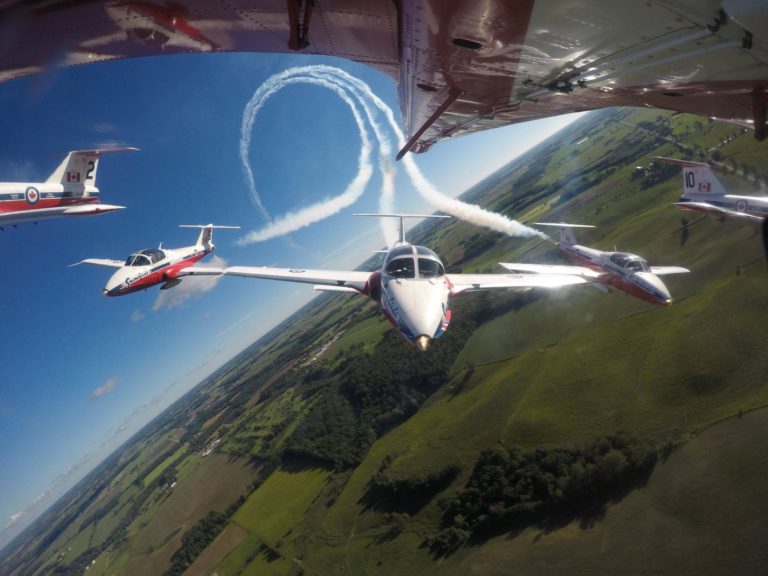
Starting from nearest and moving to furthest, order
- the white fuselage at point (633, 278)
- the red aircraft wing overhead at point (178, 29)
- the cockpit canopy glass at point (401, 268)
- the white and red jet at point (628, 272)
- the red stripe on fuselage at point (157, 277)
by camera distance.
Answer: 1. the red aircraft wing overhead at point (178, 29)
2. the cockpit canopy glass at point (401, 268)
3. the red stripe on fuselage at point (157, 277)
4. the white and red jet at point (628, 272)
5. the white fuselage at point (633, 278)

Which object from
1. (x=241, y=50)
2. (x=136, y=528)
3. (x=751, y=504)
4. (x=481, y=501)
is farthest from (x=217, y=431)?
(x=241, y=50)

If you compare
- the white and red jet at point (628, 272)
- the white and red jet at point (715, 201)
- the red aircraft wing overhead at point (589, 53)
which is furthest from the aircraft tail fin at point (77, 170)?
the white and red jet at point (715, 201)

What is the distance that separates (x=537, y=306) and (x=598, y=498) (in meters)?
43.2

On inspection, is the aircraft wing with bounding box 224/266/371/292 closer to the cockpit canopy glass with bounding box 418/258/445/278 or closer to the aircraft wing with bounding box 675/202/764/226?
the cockpit canopy glass with bounding box 418/258/445/278

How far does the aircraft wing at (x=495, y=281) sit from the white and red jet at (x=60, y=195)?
16508 mm

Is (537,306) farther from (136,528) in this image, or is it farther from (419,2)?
(136,528)

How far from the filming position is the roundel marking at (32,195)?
16.4 meters

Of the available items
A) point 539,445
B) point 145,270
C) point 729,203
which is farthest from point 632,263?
point 145,270

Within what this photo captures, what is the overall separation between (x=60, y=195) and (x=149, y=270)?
712cm

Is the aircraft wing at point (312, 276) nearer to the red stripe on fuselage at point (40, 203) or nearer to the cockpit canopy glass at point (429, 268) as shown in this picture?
the cockpit canopy glass at point (429, 268)

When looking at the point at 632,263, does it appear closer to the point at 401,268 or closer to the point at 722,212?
the point at 722,212

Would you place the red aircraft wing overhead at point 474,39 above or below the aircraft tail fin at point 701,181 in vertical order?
above

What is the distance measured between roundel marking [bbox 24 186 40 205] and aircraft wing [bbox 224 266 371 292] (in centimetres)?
905

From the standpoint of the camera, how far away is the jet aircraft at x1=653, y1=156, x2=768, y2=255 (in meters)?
27.5
